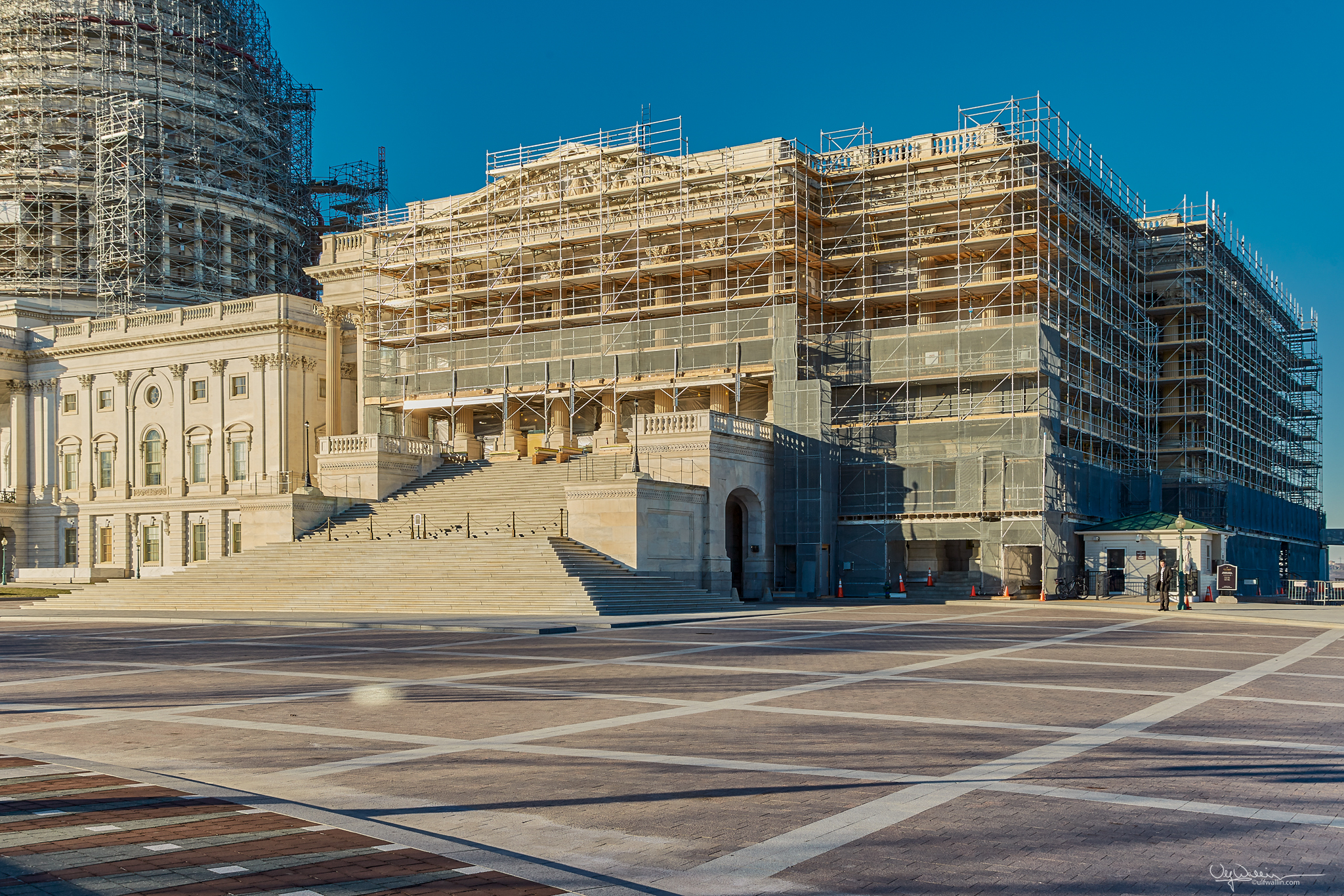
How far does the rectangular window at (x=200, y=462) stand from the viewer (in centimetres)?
→ 7344

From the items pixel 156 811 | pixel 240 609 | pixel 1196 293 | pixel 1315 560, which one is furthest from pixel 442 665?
pixel 1315 560

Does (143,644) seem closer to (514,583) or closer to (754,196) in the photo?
(514,583)

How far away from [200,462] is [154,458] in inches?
156

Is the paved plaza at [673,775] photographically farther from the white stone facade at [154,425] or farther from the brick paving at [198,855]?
the white stone facade at [154,425]

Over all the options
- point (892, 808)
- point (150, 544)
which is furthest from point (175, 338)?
point (892, 808)

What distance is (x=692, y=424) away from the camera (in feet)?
157

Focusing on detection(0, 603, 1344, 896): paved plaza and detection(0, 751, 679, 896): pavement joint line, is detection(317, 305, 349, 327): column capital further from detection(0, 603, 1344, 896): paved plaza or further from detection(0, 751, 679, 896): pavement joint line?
detection(0, 751, 679, 896): pavement joint line

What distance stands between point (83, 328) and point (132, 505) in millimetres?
11649

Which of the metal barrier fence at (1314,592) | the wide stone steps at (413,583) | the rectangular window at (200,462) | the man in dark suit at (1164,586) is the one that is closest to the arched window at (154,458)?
the rectangular window at (200,462)

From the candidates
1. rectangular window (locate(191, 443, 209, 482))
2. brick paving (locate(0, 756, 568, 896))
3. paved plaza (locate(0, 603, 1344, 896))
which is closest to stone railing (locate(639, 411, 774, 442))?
paved plaza (locate(0, 603, 1344, 896))

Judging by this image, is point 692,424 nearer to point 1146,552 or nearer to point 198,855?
point 1146,552

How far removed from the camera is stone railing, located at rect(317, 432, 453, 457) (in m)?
54.1

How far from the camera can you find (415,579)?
41219mm

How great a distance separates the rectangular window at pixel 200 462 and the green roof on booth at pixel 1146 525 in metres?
48.5
